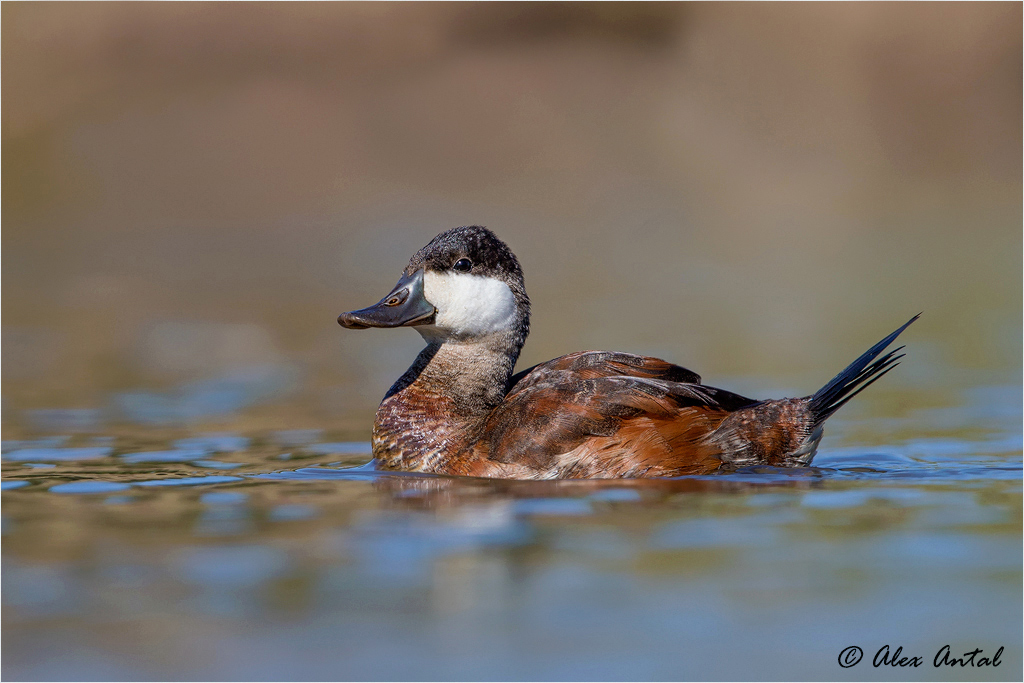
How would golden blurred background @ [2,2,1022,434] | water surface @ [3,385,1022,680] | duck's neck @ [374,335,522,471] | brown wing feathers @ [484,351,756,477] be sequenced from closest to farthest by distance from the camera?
water surface @ [3,385,1022,680]
brown wing feathers @ [484,351,756,477]
duck's neck @ [374,335,522,471]
golden blurred background @ [2,2,1022,434]

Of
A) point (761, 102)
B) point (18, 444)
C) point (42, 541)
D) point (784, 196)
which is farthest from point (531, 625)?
point (761, 102)

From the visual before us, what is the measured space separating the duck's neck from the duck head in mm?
63

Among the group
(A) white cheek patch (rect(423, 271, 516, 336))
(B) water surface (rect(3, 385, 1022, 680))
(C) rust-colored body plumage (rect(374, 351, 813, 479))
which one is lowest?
(B) water surface (rect(3, 385, 1022, 680))

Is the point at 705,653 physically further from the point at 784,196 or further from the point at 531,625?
the point at 784,196

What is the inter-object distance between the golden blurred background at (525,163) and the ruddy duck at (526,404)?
4135 millimetres

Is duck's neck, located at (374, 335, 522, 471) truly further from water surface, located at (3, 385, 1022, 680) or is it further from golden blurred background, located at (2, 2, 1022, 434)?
golden blurred background, located at (2, 2, 1022, 434)

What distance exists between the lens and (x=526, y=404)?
5.57 meters

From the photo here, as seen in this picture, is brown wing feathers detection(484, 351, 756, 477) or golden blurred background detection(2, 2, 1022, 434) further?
golden blurred background detection(2, 2, 1022, 434)

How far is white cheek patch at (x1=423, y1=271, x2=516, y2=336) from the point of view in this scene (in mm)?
5891

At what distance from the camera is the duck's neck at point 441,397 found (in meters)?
5.81

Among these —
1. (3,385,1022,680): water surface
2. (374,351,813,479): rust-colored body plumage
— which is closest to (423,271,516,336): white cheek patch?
(374,351,813,479): rust-colored body plumage

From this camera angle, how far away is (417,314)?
19.2 ft

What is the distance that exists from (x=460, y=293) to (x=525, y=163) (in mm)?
11151

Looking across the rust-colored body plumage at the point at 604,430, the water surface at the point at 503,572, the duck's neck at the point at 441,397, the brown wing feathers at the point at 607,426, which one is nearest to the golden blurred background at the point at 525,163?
the duck's neck at the point at 441,397
